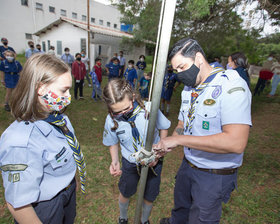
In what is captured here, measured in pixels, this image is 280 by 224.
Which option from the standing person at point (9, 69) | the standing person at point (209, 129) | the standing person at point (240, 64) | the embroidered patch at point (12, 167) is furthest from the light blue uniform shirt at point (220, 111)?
the standing person at point (9, 69)

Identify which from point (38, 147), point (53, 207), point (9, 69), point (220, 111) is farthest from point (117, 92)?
point (9, 69)

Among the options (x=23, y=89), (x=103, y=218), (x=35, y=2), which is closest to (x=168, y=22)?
(x=23, y=89)

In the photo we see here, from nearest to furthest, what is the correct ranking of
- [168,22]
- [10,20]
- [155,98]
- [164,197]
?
[168,22]
[155,98]
[164,197]
[10,20]

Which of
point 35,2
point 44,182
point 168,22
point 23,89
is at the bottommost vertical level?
point 44,182

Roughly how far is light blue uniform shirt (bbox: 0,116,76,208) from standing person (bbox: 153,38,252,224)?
785mm

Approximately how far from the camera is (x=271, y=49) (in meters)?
27.9

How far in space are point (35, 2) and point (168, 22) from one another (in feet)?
102

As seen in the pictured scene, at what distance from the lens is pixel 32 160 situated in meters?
1.11

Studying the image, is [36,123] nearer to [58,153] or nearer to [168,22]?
[58,153]

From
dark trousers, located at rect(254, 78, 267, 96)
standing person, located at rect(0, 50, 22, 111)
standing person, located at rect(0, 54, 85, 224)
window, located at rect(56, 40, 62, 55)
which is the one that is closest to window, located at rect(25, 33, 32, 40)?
window, located at rect(56, 40, 62, 55)

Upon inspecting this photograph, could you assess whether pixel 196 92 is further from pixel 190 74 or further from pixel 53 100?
pixel 53 100

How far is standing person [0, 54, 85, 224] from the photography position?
3.53 feet

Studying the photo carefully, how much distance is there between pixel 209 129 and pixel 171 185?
2332 millimetres

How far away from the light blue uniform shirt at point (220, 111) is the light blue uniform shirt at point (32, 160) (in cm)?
122
